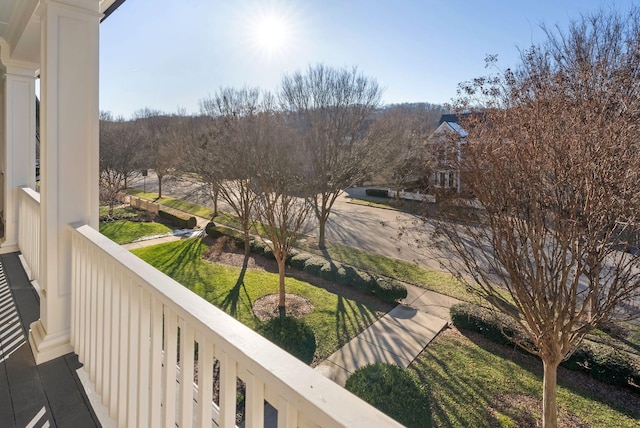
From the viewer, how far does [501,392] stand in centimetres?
518

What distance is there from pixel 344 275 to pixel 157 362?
312 inches

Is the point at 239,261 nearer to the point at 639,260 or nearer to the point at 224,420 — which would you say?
the point at 639,260

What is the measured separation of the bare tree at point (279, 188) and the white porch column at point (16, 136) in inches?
165

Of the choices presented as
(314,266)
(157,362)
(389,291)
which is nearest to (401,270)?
(389,291)

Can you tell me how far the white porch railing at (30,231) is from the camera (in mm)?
3532

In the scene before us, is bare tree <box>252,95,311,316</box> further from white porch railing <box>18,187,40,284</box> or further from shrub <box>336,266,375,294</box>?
white porch railing <box>18,187,40,284</box>

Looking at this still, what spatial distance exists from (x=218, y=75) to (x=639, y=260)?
13.6 metres

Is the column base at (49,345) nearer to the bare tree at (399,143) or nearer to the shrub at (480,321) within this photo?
the shrub at (480,321)

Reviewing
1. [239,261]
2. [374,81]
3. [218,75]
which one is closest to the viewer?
[239,261]

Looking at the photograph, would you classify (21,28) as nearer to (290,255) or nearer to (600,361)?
(290,255)

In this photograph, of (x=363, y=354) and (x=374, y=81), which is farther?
(x=374, y=81)

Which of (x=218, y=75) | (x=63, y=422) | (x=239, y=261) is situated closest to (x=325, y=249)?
(x=239, y=261)

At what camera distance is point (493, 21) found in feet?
23.1

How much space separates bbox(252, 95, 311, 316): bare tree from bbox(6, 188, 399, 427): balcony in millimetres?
5285
